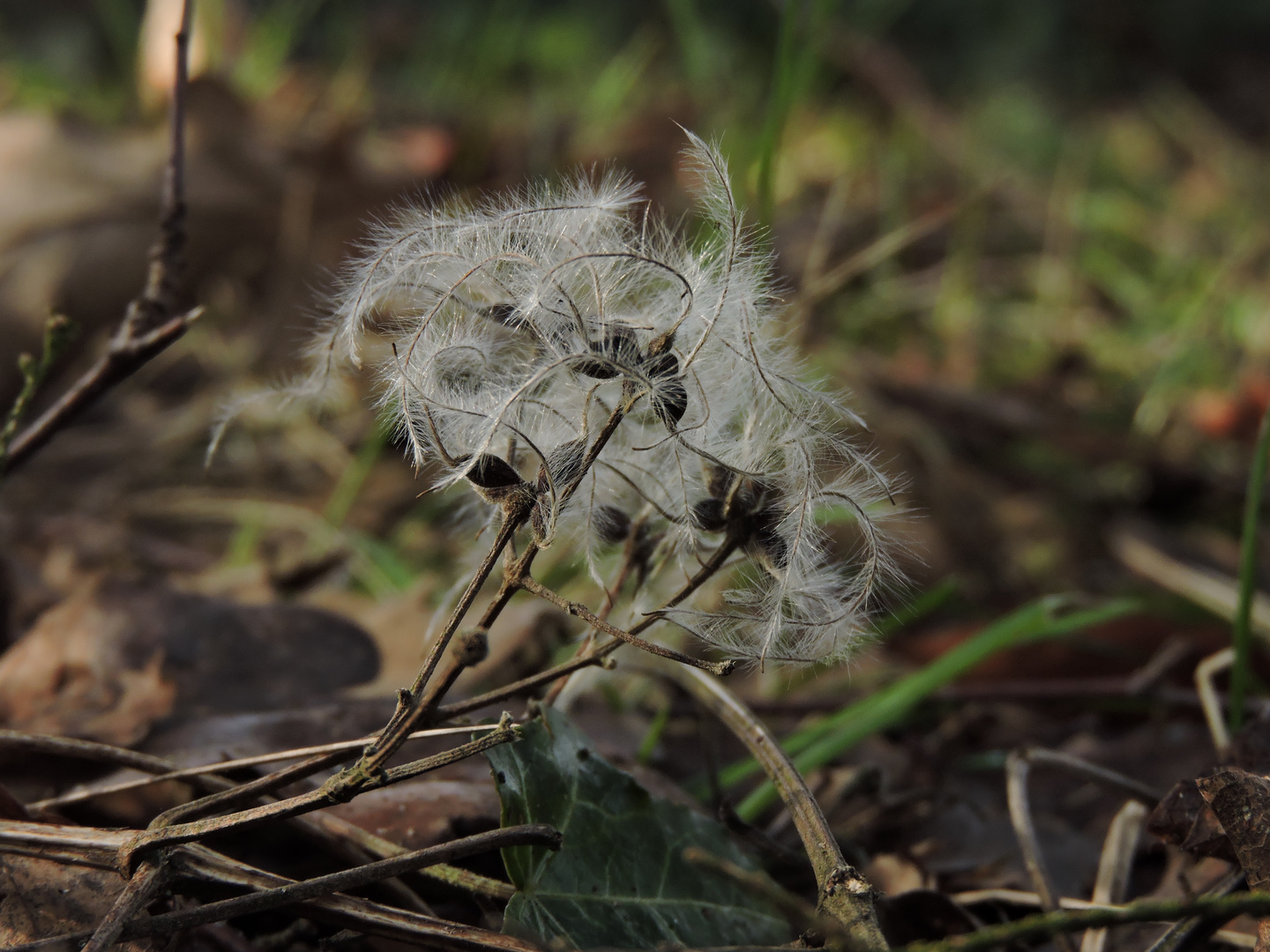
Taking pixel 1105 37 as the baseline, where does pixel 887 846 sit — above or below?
below

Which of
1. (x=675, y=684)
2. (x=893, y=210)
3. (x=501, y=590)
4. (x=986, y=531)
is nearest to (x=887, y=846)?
(x=675, y=684)

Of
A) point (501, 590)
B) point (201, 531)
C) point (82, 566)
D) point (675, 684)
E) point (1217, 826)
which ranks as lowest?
point (201, 531)

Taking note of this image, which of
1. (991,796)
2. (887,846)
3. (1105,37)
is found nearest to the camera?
(887,846)

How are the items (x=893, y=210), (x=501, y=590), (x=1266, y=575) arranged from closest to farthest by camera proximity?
1. (x=501, y=590)
2. (x=1266, y=575)
3. (x=893, y=210)

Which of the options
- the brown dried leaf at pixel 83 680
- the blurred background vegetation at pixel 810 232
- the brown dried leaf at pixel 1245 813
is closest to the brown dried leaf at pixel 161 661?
the brown dried leaf at pixel 83 680

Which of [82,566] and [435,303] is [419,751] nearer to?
[435,303]

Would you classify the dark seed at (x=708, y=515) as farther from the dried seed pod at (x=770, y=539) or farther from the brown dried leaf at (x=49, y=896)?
the brown dried leaf at (x=49, y=896)
